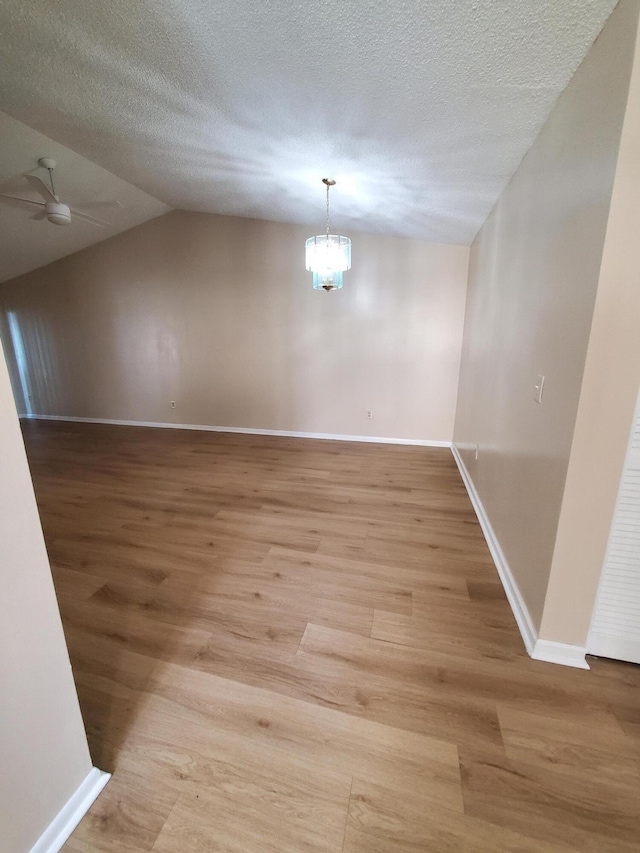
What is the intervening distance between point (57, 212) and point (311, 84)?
2.64m

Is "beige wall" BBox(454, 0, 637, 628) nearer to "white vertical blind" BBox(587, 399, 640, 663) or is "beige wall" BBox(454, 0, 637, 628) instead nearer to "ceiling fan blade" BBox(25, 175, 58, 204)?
"white vertical blind" BBox(587, 399, 640, 663)

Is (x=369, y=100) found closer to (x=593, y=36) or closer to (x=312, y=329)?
(x=593, y=36)

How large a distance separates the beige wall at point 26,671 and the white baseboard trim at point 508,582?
1.69 metres

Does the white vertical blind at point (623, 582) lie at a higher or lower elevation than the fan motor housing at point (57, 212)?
lower

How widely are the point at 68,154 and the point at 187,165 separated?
1.07m

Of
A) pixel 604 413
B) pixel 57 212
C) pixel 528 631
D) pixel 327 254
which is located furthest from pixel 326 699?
pixel 57 212

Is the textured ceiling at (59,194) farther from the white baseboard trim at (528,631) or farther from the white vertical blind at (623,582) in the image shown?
the white baseboard trim at (528,631)

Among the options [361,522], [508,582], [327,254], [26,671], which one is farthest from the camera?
[327,254]

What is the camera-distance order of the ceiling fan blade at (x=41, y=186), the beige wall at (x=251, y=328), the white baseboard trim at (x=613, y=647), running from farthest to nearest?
the beige wall at (x=251, y=328) < the ceiling fan blade at (x=41, y=186) < the white baseboard trim at (x=613, y=647)

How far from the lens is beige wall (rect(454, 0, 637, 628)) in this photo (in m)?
1.13

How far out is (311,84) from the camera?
160 cm

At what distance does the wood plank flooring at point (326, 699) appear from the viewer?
0.95 metres

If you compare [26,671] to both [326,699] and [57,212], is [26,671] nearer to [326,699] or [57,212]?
[326,699]

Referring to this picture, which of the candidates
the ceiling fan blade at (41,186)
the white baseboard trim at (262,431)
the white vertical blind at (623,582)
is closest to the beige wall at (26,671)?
the white vertical blind at (623,582)
